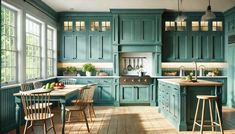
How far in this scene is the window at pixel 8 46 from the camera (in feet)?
15.9

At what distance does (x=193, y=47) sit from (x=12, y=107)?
19.5 feet

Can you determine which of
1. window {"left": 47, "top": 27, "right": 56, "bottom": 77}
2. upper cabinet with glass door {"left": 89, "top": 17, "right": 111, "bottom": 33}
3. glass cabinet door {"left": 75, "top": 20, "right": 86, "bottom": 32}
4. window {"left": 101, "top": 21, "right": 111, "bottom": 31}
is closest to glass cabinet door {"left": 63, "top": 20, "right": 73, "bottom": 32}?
glass cabinet door {"left": 75, "top": 20, "right": 86, "bottom": 32}

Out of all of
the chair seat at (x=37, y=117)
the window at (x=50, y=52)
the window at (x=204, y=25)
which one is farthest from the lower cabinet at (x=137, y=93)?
the chair seat at (x=37, y=117)

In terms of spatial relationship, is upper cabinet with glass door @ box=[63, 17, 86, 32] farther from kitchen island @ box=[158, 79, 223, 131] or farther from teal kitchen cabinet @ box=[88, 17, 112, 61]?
kitchen island @ box=[158, 79, 223, 131]

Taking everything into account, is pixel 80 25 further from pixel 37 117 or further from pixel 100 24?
pixel 37 117

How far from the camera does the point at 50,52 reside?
319 inches

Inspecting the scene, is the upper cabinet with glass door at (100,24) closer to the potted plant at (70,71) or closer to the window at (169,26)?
the potted plant at (70,71)

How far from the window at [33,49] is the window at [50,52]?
89 centimetres

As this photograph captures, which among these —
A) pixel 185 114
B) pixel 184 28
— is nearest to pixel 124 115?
pixel 185 114

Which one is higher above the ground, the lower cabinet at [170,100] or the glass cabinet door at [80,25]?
the glass cabinet door at [80,25]

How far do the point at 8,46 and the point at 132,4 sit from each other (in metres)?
3.89

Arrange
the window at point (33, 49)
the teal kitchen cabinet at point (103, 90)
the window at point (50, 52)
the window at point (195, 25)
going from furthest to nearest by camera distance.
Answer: the window at point (195, 25) < the teal kitchen cabinet at point (103, 90) < the window at point (50, 52) < the window at point (33, 49)

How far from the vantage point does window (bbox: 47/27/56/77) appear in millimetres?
7950

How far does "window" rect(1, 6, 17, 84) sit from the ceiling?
1979 mm
